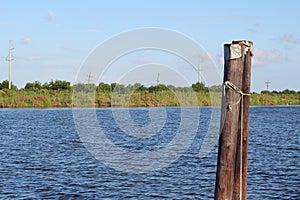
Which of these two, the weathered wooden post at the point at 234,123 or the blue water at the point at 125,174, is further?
the blue water at the point at 125,174

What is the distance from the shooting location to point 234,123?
752 centimetres

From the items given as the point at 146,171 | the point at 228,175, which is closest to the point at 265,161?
the point at 146,171

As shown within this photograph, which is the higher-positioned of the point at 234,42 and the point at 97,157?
the point at 234,42

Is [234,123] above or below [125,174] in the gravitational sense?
above

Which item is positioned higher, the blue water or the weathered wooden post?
the weathered wooden post

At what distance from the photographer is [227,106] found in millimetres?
7527

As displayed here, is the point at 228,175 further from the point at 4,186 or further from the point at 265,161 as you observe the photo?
the point at 265,161

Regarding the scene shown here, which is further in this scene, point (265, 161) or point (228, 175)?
point (265, 161)

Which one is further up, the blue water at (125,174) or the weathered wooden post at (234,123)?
the weathered wooden post at (234,123)

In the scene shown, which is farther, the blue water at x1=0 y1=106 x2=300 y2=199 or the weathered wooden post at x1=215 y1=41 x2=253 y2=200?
the blue water at x1=0 y1=106 x2=300 y2=199

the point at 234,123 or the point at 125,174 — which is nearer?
the point at 234,123

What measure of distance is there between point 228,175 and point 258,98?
98.9 meters

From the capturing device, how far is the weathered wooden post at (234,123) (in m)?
7.44

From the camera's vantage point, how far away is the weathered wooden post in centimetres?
744
